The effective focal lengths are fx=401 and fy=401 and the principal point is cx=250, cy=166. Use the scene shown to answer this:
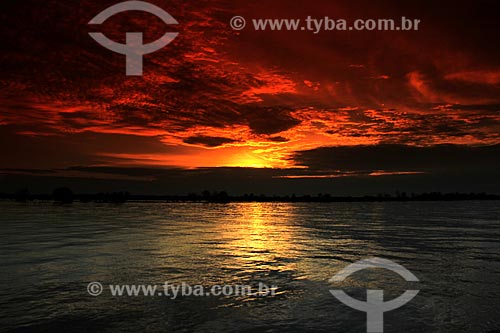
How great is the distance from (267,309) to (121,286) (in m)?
6.91

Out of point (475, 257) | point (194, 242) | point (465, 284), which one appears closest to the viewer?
point (465, 284)

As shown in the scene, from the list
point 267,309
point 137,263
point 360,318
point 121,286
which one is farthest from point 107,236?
point 360,318

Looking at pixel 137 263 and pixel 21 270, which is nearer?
pixel 21 270

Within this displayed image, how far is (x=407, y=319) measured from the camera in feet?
41.7

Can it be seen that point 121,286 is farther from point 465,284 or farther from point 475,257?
point 475,257

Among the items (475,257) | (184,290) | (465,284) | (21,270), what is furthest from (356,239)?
(21,270)

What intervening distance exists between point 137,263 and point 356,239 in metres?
20.4

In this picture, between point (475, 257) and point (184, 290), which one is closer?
point (184, 290)

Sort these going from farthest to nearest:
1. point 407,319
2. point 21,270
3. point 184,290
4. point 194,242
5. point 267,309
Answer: point 194,242, point 21,270, point 184,290, point 267,309, point 407,319

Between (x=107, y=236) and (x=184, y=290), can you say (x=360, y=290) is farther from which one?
(x=107, y=236)

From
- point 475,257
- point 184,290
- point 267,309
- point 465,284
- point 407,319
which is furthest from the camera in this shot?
point 475,257

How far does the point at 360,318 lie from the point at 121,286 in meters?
9.93

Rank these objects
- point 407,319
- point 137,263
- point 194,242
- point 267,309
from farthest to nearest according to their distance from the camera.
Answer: point 194,242, point 137,263, point 267,309, point 407,319

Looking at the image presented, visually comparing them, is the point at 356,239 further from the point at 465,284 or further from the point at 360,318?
the point at 360,318
